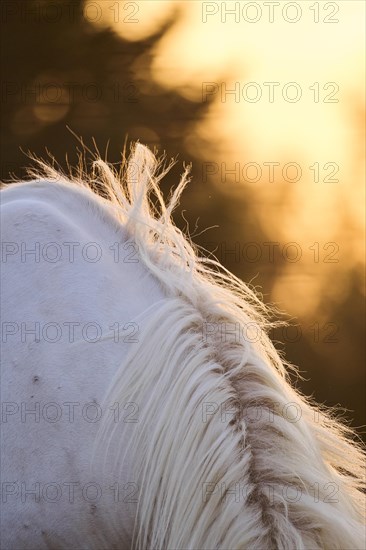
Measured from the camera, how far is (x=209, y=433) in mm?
926

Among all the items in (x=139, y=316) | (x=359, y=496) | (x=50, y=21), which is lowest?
(x=359, y=496)

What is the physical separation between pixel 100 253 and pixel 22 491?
32 cm

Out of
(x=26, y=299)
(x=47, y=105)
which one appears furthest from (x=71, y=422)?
(x=47, y=105)

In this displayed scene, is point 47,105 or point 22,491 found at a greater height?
point 47,105

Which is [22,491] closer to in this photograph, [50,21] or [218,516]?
[218,516]

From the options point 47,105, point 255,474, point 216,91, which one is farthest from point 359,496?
point 47,105

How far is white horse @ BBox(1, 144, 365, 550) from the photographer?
0.90m

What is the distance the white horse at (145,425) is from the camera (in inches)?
35.2

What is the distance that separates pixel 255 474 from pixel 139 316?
0.24 m

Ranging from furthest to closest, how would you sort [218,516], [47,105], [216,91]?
[47,105]
[216,91]
[218,516]

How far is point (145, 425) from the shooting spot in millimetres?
951

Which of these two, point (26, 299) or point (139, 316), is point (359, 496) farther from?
point (26, 299)

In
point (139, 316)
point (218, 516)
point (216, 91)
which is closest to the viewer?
point (218, 516)

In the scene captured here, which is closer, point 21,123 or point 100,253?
point 100,253
